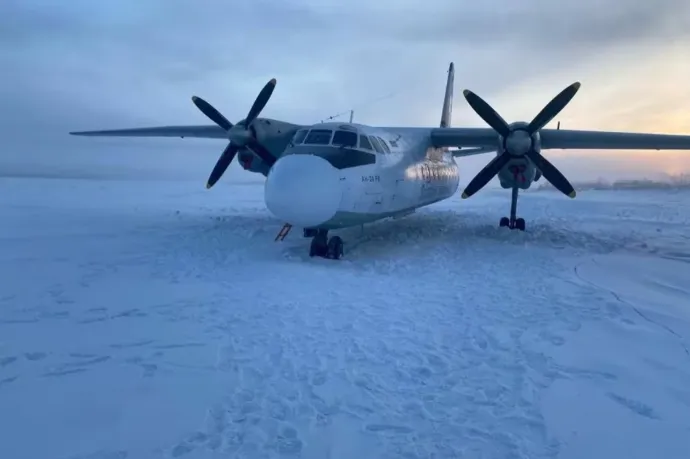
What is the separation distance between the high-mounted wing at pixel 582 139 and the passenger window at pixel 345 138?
229 inches

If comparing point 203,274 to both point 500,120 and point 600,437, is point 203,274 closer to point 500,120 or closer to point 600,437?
point 600,437

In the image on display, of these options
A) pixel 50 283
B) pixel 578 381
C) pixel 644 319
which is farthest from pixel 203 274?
pixel 644 319

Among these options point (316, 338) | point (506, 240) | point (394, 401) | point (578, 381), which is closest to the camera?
point (394, 401)

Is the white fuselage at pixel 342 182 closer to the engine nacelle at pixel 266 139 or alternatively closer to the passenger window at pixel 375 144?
the passenger window at pixel 375 144

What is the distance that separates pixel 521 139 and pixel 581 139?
10.1ft

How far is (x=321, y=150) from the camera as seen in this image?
10.5 metres

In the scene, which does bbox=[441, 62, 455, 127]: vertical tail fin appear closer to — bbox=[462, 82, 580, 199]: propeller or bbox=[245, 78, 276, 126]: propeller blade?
bbox=[462, 82, 580, 199]: propeller

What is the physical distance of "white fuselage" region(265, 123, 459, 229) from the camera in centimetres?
967

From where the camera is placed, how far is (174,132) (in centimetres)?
1861

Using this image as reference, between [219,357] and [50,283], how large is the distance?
4.43 meters

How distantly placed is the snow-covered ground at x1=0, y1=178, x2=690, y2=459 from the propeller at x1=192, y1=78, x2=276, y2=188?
20.0ft

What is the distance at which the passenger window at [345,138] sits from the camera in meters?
10.9

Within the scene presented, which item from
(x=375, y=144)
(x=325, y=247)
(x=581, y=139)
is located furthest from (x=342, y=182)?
(x=581, y=139)

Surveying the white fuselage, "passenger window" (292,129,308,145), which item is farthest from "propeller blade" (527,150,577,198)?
"passenger window" (292,129,308,145)
